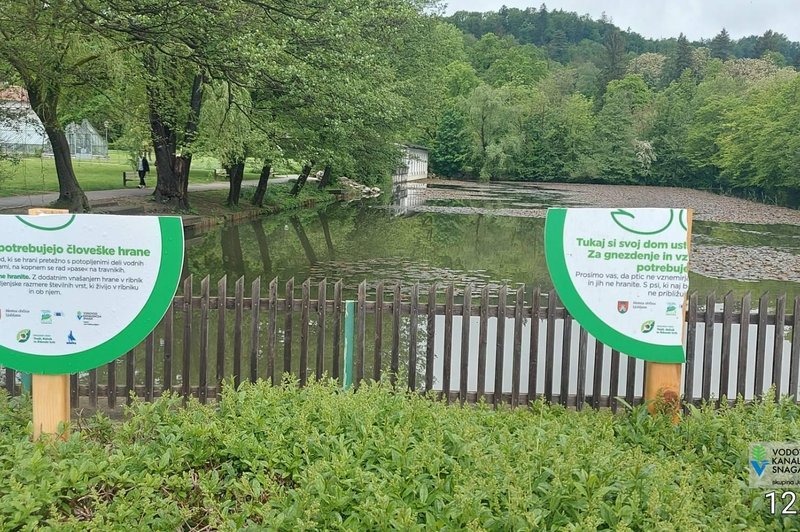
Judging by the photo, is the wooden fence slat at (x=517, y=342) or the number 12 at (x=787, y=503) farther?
the wooden fence slat at (x=517, y=342)

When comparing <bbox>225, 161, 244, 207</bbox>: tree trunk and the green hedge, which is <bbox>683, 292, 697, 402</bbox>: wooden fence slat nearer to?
the green hedge

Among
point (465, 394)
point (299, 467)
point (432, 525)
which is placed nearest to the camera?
point (432, 525)

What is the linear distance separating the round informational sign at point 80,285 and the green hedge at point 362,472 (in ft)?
1.69

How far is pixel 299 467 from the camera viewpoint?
406 centimetres

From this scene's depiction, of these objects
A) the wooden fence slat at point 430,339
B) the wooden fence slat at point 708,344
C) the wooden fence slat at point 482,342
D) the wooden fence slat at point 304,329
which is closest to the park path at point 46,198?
the wooden fence slat at point 304,329

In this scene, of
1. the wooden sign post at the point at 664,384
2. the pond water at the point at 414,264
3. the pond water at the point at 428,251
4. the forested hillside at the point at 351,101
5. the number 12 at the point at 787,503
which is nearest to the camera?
the number 12 at the point at 787,503

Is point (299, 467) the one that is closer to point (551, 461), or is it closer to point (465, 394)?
point (551, 461)

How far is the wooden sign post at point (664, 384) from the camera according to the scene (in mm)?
5719

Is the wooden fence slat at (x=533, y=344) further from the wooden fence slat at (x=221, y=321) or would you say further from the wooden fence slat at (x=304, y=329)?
the wooden fence slat at (x=221, y=321)

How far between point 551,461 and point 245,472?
1.70 m

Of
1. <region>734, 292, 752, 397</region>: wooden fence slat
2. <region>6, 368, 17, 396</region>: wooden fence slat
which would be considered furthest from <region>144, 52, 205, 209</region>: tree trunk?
<region>734, 292, 752, 397</region>: wooden fence slat

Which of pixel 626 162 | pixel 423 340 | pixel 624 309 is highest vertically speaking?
pixel 626 162

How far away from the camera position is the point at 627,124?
87875 mm

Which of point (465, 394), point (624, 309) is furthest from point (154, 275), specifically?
point (624, 309)
